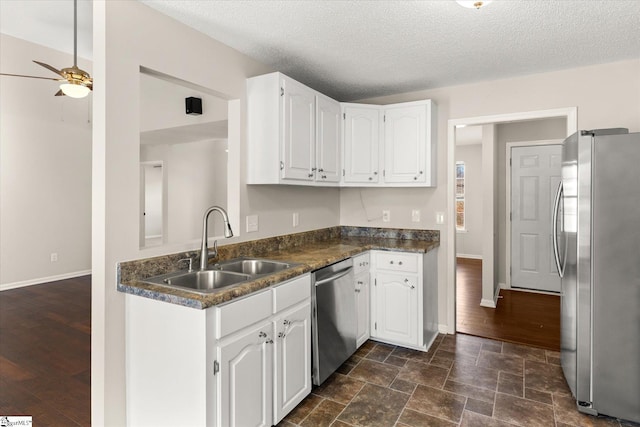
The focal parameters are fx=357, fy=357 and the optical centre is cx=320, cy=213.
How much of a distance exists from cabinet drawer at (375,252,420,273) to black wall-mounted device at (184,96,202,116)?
2.56m

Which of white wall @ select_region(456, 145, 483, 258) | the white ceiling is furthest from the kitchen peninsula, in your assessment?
white wall @ select_region(456, 145, 483, 258)

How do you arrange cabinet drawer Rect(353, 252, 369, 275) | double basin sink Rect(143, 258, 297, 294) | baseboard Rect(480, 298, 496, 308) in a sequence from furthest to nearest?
baseboard Rect(480, 298, 496, 308) < cabinet drawer Rect(353, 252, 369, 275) < double basin sink Rect(143, 258, 297, 294)

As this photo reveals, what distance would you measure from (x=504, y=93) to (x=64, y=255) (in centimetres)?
611

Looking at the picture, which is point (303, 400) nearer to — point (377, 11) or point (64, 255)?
point (377, 11)

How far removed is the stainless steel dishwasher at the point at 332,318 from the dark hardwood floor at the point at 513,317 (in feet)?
4.73

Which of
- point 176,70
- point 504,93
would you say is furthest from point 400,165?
point 176,70

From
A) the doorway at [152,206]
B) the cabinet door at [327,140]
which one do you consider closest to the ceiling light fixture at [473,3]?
the cabinet door at [327,140]

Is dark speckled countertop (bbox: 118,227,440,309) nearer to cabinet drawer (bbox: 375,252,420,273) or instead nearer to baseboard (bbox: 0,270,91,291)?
cabinet drawer (bbox: 375,252,420,273)

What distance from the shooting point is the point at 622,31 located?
229cm

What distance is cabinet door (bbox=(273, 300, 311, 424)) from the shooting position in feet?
6.62

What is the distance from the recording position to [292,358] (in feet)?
7.00

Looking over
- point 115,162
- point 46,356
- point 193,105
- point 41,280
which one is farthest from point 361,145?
point 41,280

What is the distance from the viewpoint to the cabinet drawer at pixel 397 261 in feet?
9.86

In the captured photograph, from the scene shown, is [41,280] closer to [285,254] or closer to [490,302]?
[285,254]
